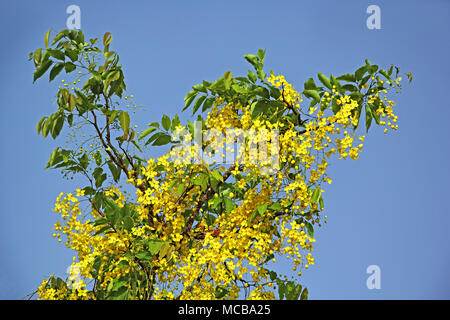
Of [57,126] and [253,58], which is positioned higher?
[253,58]

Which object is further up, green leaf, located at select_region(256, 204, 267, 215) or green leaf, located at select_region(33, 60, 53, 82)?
green leaf, located at select_region(33, 60, 53, 82)

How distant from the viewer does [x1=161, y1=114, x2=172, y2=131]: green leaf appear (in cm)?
132

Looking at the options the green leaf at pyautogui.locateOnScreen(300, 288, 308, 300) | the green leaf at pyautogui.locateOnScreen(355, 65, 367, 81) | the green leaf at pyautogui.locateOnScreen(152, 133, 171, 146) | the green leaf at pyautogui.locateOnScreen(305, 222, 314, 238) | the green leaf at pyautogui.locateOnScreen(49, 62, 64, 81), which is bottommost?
the green leaf at pyautogui.locateOnScreen(300, 288, 308, 300)

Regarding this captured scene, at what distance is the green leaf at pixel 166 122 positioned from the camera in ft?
4.33

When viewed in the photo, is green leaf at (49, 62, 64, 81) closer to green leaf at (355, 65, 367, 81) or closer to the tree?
the tree

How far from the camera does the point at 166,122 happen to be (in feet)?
4.35

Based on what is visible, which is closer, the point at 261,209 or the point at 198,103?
the point at 261,209

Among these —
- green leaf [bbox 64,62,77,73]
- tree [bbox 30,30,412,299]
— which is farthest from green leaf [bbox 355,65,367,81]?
green leaf [bbox 64,62,77,73]

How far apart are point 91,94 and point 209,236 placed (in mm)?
479

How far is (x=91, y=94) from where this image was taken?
4.43 ft

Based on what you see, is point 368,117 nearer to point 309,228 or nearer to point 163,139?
point 309,228

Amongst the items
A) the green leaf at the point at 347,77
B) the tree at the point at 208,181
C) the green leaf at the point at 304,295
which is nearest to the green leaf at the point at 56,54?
the tree at the point at 208,181

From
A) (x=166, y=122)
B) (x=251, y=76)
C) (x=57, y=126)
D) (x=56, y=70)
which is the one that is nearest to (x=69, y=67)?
(x=56, y=70)
